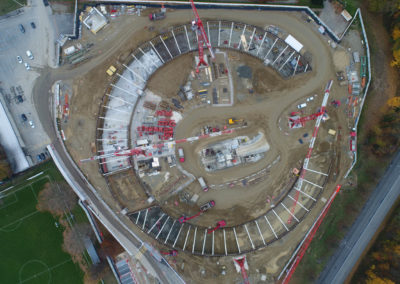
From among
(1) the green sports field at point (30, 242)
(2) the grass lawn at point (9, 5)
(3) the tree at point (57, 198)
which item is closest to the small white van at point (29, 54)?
(2) the grass lawn at point (9, 5)

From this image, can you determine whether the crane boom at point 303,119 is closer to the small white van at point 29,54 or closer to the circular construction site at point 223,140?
the circular construction site at point 223,140

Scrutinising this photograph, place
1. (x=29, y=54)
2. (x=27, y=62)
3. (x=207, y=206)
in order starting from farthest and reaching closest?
(x=207, y=206) → (x=27, y=62) → (x=29, y=54)

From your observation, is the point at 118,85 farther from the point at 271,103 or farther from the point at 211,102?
the point at 271,103

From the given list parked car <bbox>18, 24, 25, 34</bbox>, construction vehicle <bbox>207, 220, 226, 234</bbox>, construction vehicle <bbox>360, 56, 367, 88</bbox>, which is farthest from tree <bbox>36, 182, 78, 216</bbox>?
construction vehicle <bbox>360, 56, 367, 88</bbox>

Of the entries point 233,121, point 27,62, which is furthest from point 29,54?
point 233,121

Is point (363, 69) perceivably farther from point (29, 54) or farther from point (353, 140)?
point (29, 54)

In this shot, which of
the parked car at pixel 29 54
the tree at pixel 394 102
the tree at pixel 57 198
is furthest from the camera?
the tree at pixel 394 102

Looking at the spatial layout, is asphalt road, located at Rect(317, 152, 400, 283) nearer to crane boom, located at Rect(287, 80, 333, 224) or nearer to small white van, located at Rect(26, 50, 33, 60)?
crane boom, located at Rect(287, 80, 333, 224)
